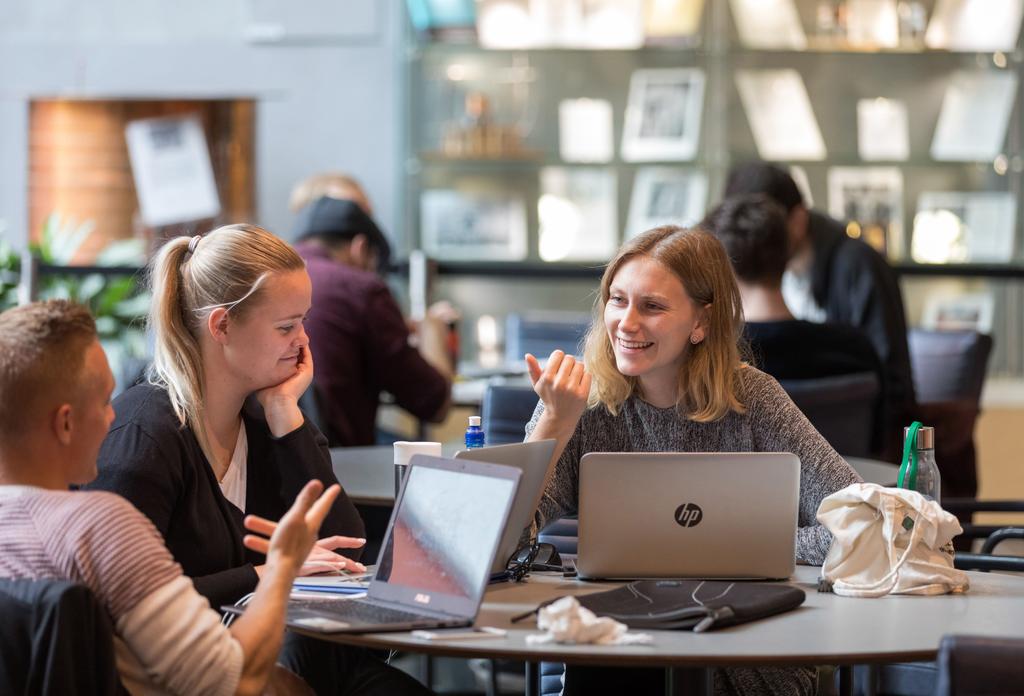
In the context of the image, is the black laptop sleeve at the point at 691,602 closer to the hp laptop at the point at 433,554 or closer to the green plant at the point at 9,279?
the hp laptop at the point at 433,554

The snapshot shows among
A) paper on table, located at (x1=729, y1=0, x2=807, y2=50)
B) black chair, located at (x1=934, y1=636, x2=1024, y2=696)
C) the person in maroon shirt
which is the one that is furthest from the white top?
paper on table, located at (x1=729, y1=0, x2=807, y2=50)

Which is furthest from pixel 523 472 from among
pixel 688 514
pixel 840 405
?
pixel 840 405

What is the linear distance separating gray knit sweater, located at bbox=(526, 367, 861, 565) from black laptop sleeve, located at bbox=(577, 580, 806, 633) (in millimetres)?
471

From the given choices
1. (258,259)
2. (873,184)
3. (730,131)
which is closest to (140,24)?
(730,131)

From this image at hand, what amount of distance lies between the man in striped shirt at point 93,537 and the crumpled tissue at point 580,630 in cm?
33

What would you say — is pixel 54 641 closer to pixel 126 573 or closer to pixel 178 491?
pixel 126 573

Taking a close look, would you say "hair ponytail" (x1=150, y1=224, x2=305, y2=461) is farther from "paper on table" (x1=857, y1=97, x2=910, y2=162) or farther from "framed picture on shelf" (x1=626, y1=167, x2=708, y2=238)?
"paper on table" (x1=857, y1=97, x2=910, y2=162)

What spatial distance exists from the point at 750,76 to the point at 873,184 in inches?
27.2

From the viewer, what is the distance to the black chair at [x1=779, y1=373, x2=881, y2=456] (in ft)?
11.6

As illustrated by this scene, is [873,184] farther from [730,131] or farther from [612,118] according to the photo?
[612,118]

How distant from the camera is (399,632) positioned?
5.82ft

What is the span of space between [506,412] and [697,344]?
0.70 m

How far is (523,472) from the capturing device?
196cm

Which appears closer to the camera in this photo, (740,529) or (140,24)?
(740,529)
